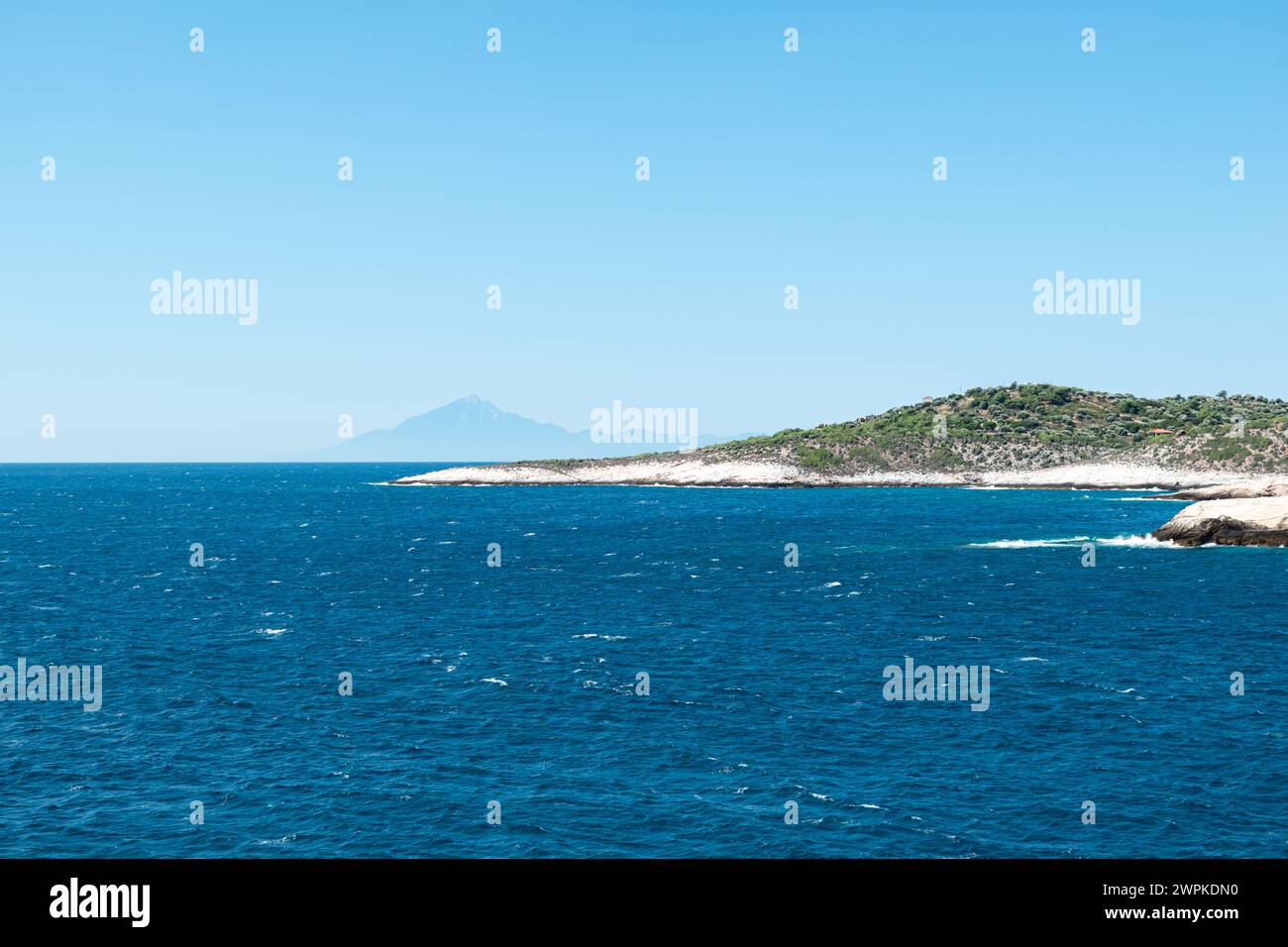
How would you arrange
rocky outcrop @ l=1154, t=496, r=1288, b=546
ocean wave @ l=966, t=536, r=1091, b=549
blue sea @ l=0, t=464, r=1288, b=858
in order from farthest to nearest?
1. ocean wave @ l=966, t=536, r=1091, b=549
2. rocky outcrop @ l=1154, t=496, r=1288, b=546
3. blue sea @ l=0, t=464, r=1288, b=858

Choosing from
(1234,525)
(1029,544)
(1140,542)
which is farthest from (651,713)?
(1234,525)

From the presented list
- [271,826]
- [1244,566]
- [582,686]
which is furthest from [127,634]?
[1244,566]

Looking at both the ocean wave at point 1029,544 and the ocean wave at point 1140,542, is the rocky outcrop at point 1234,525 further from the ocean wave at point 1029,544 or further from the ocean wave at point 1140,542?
the ocean wave at point 1029,544

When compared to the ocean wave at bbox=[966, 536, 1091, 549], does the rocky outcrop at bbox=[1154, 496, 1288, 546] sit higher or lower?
higher

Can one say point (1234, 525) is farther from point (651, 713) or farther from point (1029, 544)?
point (651, 713)

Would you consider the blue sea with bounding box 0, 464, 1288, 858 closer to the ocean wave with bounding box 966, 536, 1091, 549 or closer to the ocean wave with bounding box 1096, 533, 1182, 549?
the ocean wave with bounding box 966, 536, 1091, 549

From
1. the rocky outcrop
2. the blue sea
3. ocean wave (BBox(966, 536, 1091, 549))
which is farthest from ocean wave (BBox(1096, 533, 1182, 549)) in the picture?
the blue sea
